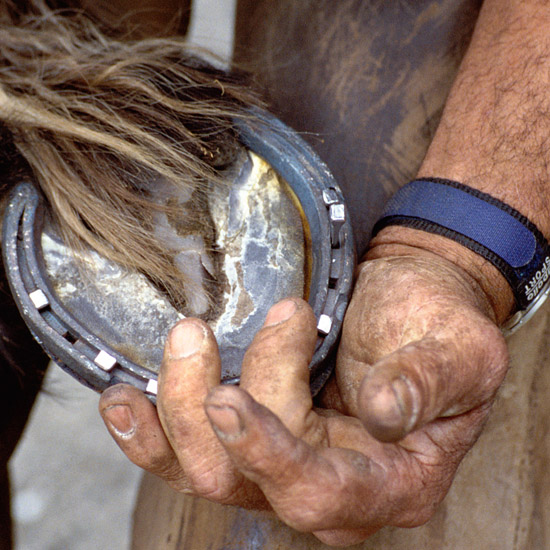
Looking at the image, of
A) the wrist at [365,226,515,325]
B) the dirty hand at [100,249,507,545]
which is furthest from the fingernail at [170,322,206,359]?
the wrist at [365,226,515,325]

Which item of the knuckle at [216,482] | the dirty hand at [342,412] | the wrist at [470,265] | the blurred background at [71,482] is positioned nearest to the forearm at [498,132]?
the wrist at [470,265]

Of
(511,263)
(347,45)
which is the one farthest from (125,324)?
(347,45)

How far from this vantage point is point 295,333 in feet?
2.13

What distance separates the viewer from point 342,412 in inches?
29.2

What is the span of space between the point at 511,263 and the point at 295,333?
320 millimetres

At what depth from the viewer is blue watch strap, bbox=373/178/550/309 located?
2.56ft

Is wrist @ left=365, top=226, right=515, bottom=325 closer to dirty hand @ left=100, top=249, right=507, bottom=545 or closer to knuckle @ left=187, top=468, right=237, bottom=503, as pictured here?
dirty hand @ left=100, top=249, right=507, bottom=545

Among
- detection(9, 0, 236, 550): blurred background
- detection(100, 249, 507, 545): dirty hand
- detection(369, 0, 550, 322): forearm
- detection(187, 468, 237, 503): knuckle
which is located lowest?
detection(9, 0, 236, 550): blurred background

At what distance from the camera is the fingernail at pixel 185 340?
0.64 m

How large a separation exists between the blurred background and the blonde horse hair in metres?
0.90

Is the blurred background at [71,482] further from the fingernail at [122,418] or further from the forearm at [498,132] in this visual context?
the fingernail at [122,418]

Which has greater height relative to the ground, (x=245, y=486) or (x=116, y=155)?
(x=116, y=155)

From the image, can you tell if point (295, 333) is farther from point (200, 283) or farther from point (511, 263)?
point (511, 263)

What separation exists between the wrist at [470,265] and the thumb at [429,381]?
16 cm
